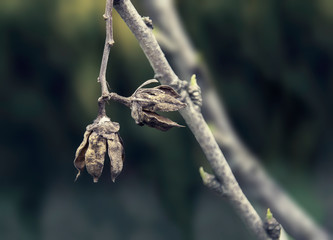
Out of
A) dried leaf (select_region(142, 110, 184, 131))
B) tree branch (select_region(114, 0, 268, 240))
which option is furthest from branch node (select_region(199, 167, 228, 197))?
dried leaf (select_region(142, 110, 184, 131))

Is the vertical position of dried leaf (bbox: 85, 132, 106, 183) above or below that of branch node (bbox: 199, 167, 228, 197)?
below

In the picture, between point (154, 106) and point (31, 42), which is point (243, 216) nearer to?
point (154, 106)

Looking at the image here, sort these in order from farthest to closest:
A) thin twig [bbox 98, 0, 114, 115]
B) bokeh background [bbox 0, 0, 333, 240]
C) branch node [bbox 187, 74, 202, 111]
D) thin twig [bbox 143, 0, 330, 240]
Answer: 1. bokeh background [bbox 0, 0, 333, 240]
2. thin twig [bbox 143, 0, 330, 240]
3. branch node [bbox 187, 74, 202, 111]
4. thin twig [bbox 98, 0, 114, 115]

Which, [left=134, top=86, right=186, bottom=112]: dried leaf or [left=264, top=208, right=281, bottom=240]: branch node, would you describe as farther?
[left=264, top=208, right=281, bottom=240]: branch node

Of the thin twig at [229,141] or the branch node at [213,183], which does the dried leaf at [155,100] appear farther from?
the thin twig at [229,141]

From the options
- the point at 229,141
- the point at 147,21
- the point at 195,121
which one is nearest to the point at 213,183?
the point at 195,121

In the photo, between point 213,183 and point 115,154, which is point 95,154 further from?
point 213,183

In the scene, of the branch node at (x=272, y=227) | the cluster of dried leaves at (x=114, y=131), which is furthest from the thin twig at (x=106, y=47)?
the branch node at (x=272, y=227)

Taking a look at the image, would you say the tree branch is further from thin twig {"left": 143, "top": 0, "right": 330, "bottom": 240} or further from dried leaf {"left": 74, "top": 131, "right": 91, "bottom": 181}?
thin twig {"left": 143, "top": 0, "right": 330, "bottom": 240}
